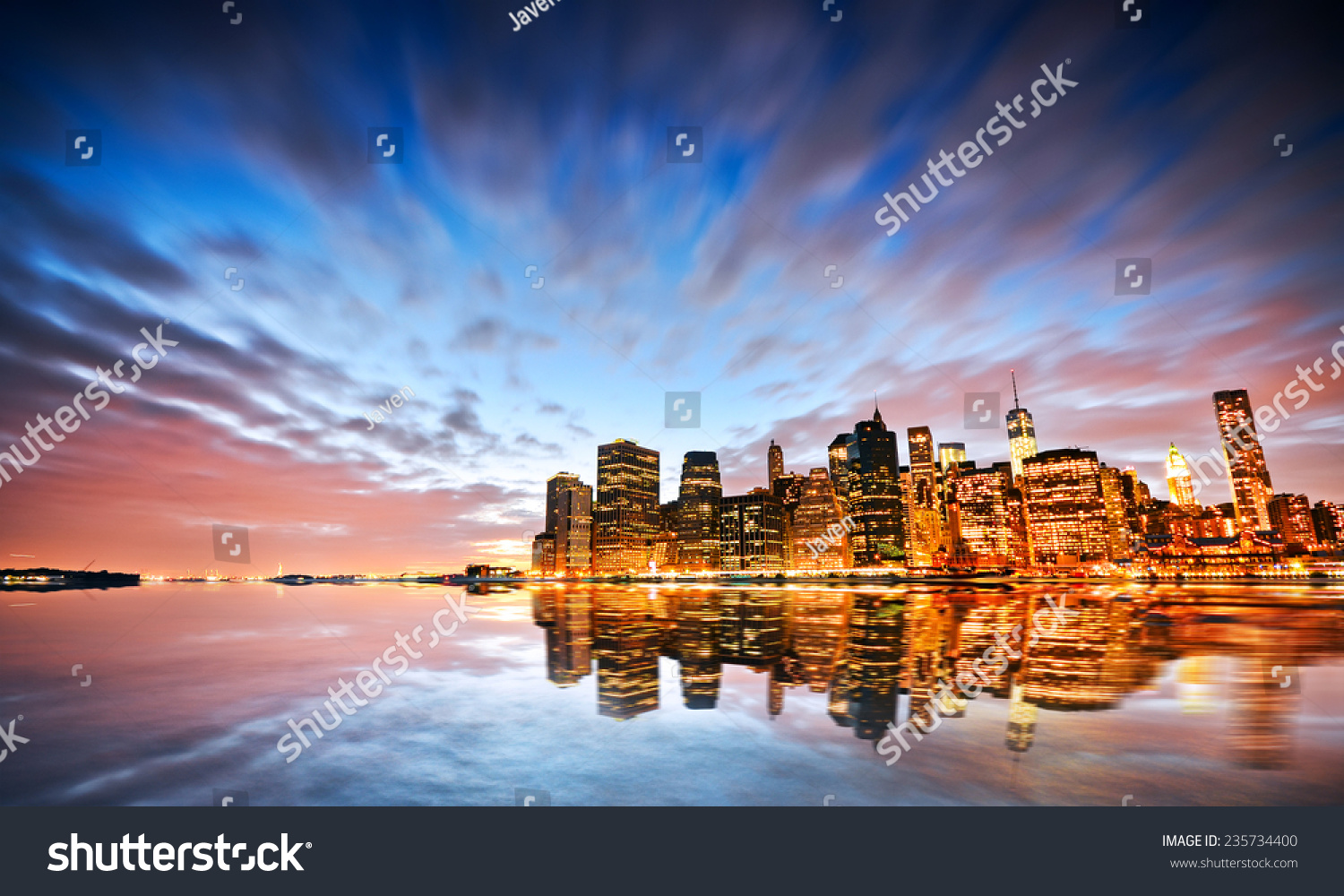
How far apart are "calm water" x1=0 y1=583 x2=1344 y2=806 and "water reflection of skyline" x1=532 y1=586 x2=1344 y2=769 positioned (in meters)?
0.16

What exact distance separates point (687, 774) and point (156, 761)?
10.7 m

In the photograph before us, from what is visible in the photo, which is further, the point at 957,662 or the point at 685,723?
the point at 957,662

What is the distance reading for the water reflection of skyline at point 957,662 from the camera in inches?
535

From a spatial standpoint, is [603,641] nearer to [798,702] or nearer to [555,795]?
[798,702]

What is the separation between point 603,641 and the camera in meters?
27.8

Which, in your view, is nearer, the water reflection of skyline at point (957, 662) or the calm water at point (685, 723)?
the calm water at point (685, 723)

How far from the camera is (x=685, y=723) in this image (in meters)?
12.6

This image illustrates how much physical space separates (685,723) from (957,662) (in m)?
13.2

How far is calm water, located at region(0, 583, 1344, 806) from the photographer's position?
9.09 meters

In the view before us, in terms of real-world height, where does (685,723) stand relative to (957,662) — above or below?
above

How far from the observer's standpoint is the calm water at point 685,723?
909 cm

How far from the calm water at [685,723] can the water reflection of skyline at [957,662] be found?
160mm
